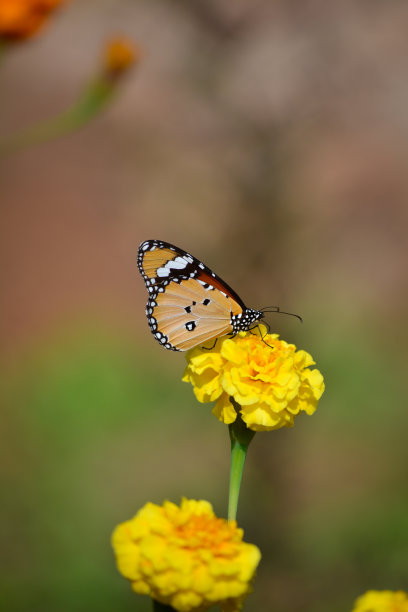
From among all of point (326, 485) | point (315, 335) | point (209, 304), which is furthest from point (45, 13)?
point (326, 485)

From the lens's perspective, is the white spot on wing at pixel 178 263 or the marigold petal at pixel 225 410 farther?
the white spot on wing at pixel 178 263

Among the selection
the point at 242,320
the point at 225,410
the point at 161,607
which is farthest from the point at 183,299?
the point at 161,607

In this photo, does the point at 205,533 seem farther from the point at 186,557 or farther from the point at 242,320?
the point at 242,320

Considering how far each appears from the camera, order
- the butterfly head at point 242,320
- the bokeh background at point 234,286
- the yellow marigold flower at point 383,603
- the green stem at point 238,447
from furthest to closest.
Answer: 1. the bokeh background at point 234,286
2. the butterfly head at point 242,320
3. the green stem at point 238,447
4. the yellow marigold flower at point 383,603

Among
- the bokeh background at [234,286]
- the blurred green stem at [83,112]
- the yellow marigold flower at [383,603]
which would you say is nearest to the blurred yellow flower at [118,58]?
the blurred green stem at [83,112]

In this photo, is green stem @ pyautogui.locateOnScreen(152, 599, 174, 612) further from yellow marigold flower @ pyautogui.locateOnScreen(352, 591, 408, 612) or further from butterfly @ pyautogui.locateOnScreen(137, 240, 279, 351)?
butterfly @ pyautogui.locateOnScreen(137, 240, 279, 351)

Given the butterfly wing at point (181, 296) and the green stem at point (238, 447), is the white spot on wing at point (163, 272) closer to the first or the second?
the butterfly wing at point (181, 296)

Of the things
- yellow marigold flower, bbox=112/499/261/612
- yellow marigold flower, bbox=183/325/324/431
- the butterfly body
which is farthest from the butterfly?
yellow marigold flower, bbox=112/499/261/612
